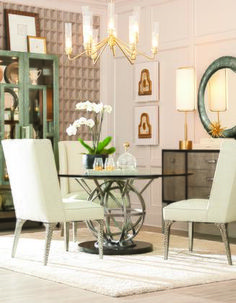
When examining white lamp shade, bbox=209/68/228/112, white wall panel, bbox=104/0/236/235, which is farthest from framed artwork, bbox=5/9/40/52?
white lamp shade, bbox=209/68/228/112

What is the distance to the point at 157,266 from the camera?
4625 mm

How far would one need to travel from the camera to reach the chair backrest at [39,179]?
15.5 ft

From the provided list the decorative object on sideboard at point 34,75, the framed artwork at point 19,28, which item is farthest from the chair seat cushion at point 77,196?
the framed artwork at point 19,28

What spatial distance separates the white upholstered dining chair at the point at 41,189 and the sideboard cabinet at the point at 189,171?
1606 millimetres

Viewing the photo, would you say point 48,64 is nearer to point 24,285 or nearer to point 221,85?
point 221,85

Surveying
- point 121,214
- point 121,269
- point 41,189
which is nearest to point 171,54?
point 121,214

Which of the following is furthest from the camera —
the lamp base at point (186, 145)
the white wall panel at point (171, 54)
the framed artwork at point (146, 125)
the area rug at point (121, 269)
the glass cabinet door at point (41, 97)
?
the framed artwork at point (146, 125)

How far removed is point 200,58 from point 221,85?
449 millimetres

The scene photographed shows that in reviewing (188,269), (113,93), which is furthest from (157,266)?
(113,93)

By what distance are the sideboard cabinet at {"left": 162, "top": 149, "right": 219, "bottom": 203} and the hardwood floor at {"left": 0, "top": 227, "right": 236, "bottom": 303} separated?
2.23 metres

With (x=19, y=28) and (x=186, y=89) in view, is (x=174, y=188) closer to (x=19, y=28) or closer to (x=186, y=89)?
(x=186, y=89)

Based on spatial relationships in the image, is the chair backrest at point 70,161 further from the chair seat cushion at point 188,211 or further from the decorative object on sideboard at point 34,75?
the chair seat cushion at point 188,211

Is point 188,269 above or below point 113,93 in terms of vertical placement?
below

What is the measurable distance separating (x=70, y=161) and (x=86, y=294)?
2.70m
